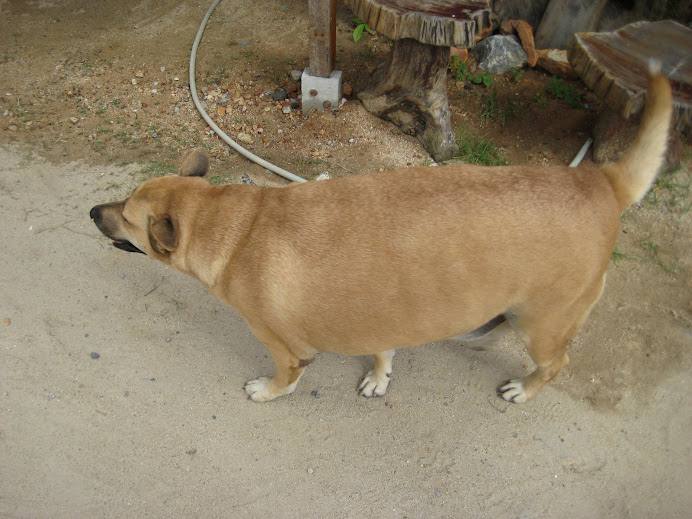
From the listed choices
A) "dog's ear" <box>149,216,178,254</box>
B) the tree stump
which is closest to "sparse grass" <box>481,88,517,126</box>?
the tree stump

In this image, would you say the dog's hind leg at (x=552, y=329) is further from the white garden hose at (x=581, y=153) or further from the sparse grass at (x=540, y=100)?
the sparse grass at (x=540, y=100)

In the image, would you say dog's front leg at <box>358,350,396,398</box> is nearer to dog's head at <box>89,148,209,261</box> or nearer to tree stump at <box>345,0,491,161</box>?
dog's head at <box>89,148,209,261</box>

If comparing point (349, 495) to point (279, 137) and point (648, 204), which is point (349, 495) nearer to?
point (279, 137)

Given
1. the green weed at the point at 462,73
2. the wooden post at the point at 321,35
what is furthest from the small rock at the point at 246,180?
the green weed at the point at 462,73

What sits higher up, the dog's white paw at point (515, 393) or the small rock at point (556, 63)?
the small rock at point (556, 63)

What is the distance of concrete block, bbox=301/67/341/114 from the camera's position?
4.79m

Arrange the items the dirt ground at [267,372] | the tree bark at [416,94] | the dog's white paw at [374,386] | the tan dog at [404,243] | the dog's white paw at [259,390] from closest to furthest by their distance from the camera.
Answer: the tan dog at [404,243] → the dirt ground at [267,372] → the dog's white paw at [259,390] → the dog's white paw at [374,386] → the tree bark at [416,94]

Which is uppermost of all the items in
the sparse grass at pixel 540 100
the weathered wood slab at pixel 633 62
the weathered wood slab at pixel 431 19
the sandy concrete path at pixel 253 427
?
the weathered wood slab at pixel 431 19

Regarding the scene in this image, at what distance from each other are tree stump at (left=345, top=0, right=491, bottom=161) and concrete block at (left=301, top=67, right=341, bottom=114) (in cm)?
29

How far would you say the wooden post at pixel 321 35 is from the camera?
444 cm

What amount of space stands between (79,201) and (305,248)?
111 inches

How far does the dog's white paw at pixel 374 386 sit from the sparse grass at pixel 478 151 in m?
2.43

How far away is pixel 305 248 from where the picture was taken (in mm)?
2348

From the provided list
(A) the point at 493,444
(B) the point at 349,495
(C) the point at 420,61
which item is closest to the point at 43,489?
(B) the point at 349,495
